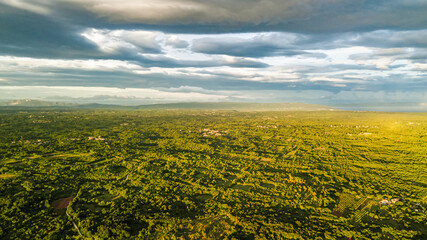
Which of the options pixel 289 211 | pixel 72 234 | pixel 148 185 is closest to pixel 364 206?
pixel 289 211

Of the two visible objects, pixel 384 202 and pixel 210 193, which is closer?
pixel 384 202

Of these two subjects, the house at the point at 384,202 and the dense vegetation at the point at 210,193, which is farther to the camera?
the house at the point at 384,202

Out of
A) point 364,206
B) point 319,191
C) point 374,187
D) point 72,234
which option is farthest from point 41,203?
point 374,187

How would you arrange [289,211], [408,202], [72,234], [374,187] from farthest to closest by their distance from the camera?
[374,187], [408,202], [289,211], [72,234]

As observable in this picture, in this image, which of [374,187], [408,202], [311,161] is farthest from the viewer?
[311,161]

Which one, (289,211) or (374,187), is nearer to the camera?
(289,211)

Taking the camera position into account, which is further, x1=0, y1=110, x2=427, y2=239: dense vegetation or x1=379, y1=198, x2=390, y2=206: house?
x1=379, y1=198, x2=390, y2=206: house

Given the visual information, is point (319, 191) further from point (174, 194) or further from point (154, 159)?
point (154, 159)

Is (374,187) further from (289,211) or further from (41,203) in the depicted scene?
(41,203)

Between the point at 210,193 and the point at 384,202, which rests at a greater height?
the point at 384,202
